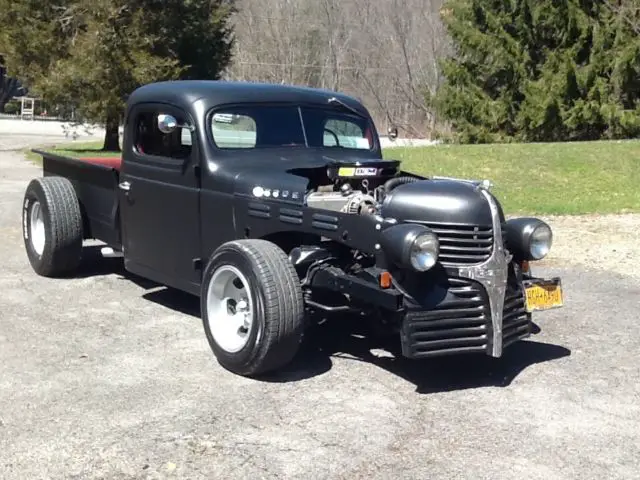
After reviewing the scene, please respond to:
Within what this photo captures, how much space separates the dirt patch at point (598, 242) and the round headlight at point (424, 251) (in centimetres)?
465

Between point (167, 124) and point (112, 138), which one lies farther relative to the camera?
point (112, 138)

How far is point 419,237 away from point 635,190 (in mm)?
11447

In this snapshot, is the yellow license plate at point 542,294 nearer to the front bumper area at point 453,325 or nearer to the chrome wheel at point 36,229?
the front bumper area at point 453,325

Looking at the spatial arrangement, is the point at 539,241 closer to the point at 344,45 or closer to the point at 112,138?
the point at 112,138

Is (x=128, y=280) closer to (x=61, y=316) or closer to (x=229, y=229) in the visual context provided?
(x=61, y=316)

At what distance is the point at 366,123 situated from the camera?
706cm

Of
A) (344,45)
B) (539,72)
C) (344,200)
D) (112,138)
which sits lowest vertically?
(112,138)

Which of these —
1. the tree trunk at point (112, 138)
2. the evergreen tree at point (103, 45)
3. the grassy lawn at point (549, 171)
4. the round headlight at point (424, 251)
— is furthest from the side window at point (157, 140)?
the tree trunk at point (112, 138)

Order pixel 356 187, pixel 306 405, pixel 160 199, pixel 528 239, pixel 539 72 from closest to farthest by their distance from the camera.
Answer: pixel 306 405, pixel 528 239, pixel 356 187, pixel 160 199, pixel 539 72

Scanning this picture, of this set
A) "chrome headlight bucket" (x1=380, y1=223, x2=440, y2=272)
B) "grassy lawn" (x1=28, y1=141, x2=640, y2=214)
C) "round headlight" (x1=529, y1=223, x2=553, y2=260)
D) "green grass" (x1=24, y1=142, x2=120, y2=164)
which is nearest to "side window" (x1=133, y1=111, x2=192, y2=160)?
"chrome headlight bucket" (x1=380, y1=223, x2=440, y2=272)

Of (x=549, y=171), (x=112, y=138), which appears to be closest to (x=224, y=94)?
(x=549, y=171)

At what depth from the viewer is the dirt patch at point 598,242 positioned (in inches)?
369

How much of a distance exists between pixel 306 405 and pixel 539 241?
1.77 meters

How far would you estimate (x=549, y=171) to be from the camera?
16.2 meters
